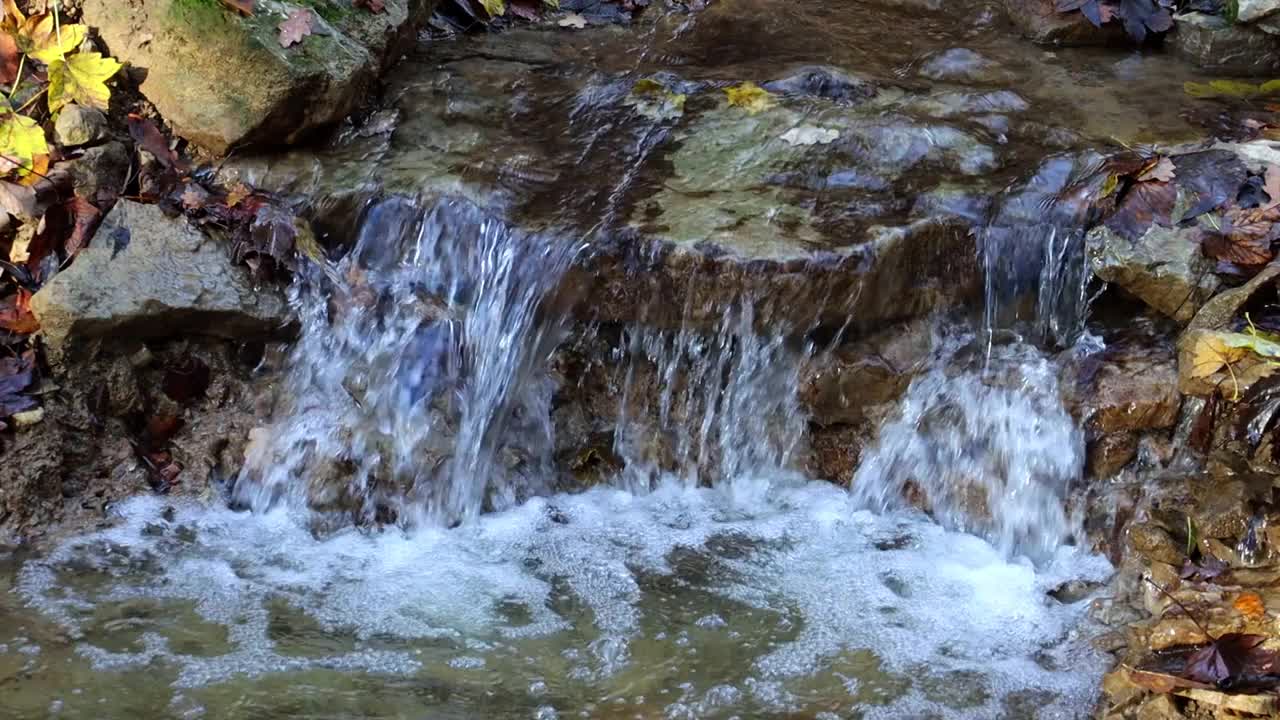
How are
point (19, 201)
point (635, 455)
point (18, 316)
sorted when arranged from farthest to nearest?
point (635, 455) < point (19, 201) < point (18, 316)

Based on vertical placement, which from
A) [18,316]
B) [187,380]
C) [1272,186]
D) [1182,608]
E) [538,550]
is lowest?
[538,550]

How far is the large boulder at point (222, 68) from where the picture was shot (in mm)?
4328

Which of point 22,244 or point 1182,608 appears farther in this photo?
point 22,244

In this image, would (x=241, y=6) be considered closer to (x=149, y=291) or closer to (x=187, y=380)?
(x=149, y=291)

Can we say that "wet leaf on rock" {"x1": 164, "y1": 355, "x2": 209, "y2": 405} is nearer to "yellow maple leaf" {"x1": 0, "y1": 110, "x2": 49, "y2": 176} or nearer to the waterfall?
"yellow maple leaf" {"x1": 0, "y1": 110, "x2": 49, "y2": 176}

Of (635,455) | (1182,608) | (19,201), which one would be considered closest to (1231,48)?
(1182,608)

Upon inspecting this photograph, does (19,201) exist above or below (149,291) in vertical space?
above

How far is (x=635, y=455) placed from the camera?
4.34m

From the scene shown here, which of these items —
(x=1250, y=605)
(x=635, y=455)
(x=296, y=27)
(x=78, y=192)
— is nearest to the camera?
(x=1250, y=605)

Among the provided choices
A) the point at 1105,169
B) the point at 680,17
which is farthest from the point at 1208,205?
the point at 680,17

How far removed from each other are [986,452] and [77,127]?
3574mm

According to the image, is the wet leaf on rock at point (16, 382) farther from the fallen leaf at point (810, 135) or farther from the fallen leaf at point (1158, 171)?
the fallen leaf at point (1158, 171)

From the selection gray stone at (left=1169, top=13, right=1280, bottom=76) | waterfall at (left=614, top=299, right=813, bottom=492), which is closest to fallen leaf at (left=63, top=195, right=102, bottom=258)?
waterfall at (left=614, top=299, right=813, bottom=492)

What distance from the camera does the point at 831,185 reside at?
14.6ft
